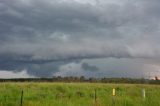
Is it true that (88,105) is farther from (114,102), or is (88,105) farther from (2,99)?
(2,99)

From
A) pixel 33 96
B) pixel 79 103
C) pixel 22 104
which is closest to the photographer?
pixel 22 104

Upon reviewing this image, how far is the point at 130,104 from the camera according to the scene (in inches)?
1030

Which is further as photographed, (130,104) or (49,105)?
(130,104)

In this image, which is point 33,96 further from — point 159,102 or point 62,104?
point 159,102

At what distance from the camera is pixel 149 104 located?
84.0 ft

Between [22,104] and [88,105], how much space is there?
424 centimetres

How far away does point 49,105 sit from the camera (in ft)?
78.3

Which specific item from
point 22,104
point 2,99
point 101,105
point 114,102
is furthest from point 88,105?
point 2,99

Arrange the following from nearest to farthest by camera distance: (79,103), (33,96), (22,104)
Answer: (22,104) → (79,103) → (33,96)

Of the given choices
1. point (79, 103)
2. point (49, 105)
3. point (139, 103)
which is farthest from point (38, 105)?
point (139, 103)

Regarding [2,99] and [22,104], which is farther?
[2,99]

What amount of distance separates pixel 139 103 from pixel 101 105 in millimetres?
3697

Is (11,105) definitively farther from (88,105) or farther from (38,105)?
(88,105)

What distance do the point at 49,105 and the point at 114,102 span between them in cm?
482
